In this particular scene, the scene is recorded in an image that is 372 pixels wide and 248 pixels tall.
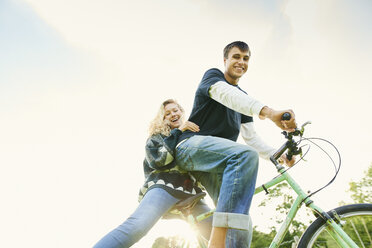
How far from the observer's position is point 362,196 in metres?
25.3

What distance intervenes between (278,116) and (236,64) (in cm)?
106

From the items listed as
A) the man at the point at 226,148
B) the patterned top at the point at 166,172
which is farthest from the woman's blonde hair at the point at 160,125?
the man at the point at 226,148

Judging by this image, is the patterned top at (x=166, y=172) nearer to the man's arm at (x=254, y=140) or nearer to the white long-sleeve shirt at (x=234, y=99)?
the white long-sleeve shirt at (x=234, y=99)

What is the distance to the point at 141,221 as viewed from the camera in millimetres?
2289

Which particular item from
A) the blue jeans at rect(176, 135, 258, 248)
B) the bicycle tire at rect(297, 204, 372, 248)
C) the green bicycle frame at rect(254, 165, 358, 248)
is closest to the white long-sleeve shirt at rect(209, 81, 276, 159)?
the blue jeans at rect(176, 135, 258, 248)

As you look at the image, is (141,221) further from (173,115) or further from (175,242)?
(173,115)

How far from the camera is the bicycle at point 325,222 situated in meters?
2.01

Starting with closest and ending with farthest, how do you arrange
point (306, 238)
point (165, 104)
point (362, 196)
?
point (306, 238), point (165, 104), point (362, 196)

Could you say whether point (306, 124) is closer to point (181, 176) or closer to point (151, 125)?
point (181, 176)

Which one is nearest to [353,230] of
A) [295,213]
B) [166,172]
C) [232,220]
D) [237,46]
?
[295,213]

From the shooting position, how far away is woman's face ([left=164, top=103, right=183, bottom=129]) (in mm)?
3329

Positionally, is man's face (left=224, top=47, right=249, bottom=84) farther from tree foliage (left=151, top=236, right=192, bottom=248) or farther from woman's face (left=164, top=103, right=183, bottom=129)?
Answer: tree foliage (left=151, top=236, right=192, bottom=248)

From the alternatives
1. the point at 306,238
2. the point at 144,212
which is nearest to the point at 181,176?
the point at 144,212

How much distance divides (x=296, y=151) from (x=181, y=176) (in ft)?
3.83
